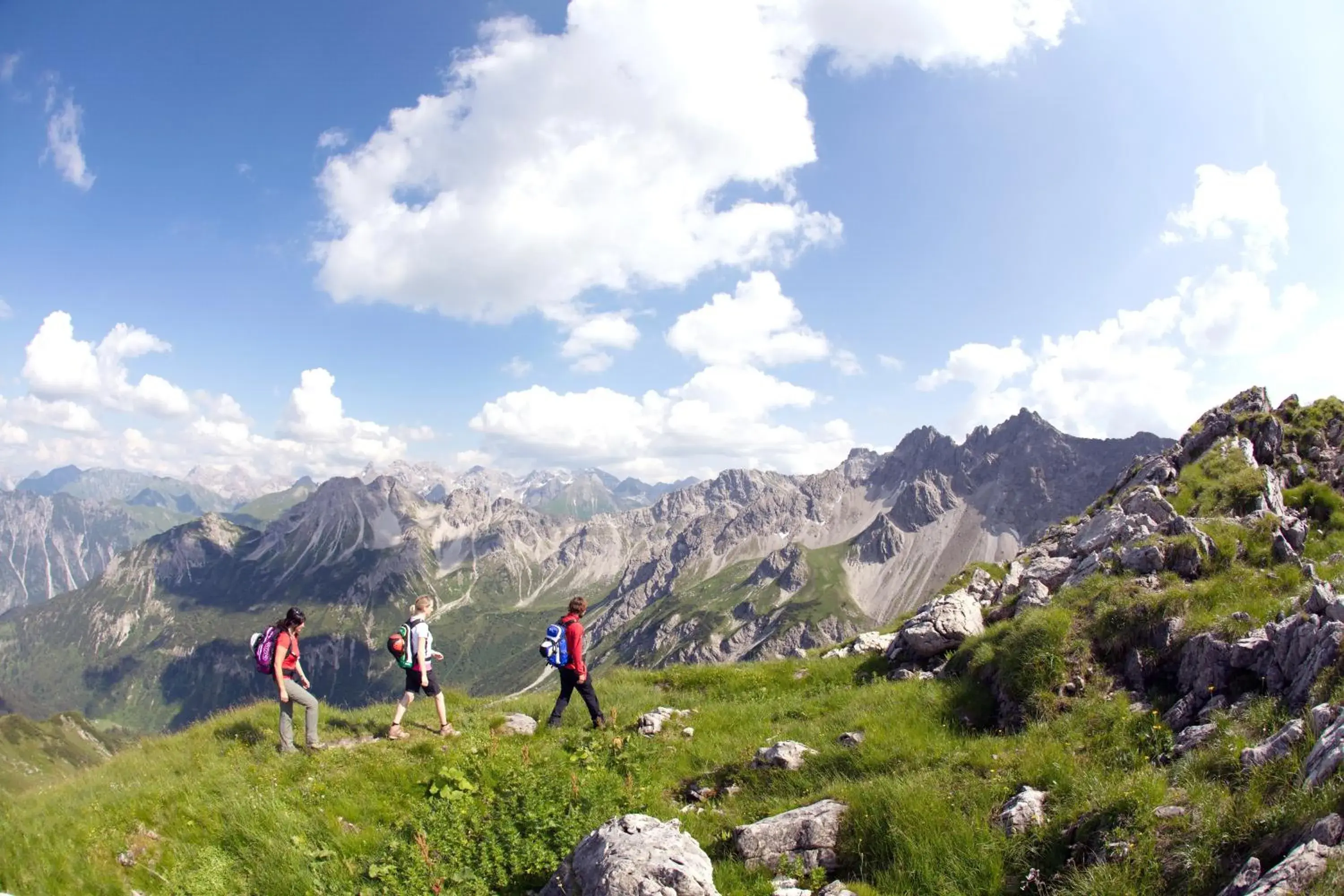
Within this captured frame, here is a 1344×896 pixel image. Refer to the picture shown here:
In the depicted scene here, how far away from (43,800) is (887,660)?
22645mm

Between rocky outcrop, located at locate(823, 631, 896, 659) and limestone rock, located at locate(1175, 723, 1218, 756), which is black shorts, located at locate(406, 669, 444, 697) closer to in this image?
rocky outcrop, located at locate(823, 631, 896, 659)

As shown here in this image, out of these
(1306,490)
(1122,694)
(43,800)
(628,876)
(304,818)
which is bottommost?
(43,800)

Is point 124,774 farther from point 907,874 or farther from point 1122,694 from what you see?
point 1122,694

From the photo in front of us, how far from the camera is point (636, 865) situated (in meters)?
7.66

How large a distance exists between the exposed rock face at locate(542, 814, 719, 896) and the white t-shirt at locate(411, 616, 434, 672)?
33.5 feet

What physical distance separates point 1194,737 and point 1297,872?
16.5 ft

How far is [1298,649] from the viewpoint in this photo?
1062cm

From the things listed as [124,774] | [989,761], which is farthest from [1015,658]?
[124,774]

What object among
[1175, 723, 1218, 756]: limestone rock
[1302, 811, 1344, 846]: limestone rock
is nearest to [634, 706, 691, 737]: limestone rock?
[1175, 723, 1218, 756]: limestone rock

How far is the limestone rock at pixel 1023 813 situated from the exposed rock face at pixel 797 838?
7.38ft

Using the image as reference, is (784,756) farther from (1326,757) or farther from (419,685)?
(419,685)

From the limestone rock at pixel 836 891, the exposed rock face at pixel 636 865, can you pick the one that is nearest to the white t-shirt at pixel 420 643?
the exposed rock face at pixel 636 865

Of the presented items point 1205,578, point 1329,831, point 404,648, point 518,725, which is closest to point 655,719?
point 518,725

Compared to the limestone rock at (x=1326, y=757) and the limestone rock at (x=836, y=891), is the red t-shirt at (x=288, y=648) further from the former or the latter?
A: the limestone rock at (x=1326, y=757)
